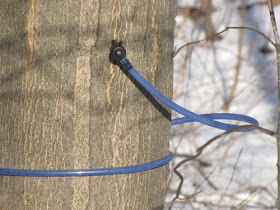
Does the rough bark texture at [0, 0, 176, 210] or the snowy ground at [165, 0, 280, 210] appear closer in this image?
the rough bark texture at [0, 0, 176, 210]

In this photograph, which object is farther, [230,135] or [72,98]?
[230,135]

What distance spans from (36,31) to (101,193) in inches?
19.6

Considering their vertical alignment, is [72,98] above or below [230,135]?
above

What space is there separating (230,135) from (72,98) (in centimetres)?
285

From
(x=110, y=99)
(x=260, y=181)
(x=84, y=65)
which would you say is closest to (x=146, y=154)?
(x=110, y=99)

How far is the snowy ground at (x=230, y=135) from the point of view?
2.97 metres

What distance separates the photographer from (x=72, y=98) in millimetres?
1003

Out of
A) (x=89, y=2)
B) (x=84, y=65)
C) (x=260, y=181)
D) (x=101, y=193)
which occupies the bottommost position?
(x=260, y=181)

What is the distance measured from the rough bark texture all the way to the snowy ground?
866 millimetres

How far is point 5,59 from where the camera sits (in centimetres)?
105

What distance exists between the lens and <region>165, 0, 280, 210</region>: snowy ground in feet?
9.73

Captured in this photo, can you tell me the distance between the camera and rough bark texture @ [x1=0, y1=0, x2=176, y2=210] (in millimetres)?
995

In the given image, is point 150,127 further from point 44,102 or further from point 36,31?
point 36,31

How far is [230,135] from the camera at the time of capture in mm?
3615
